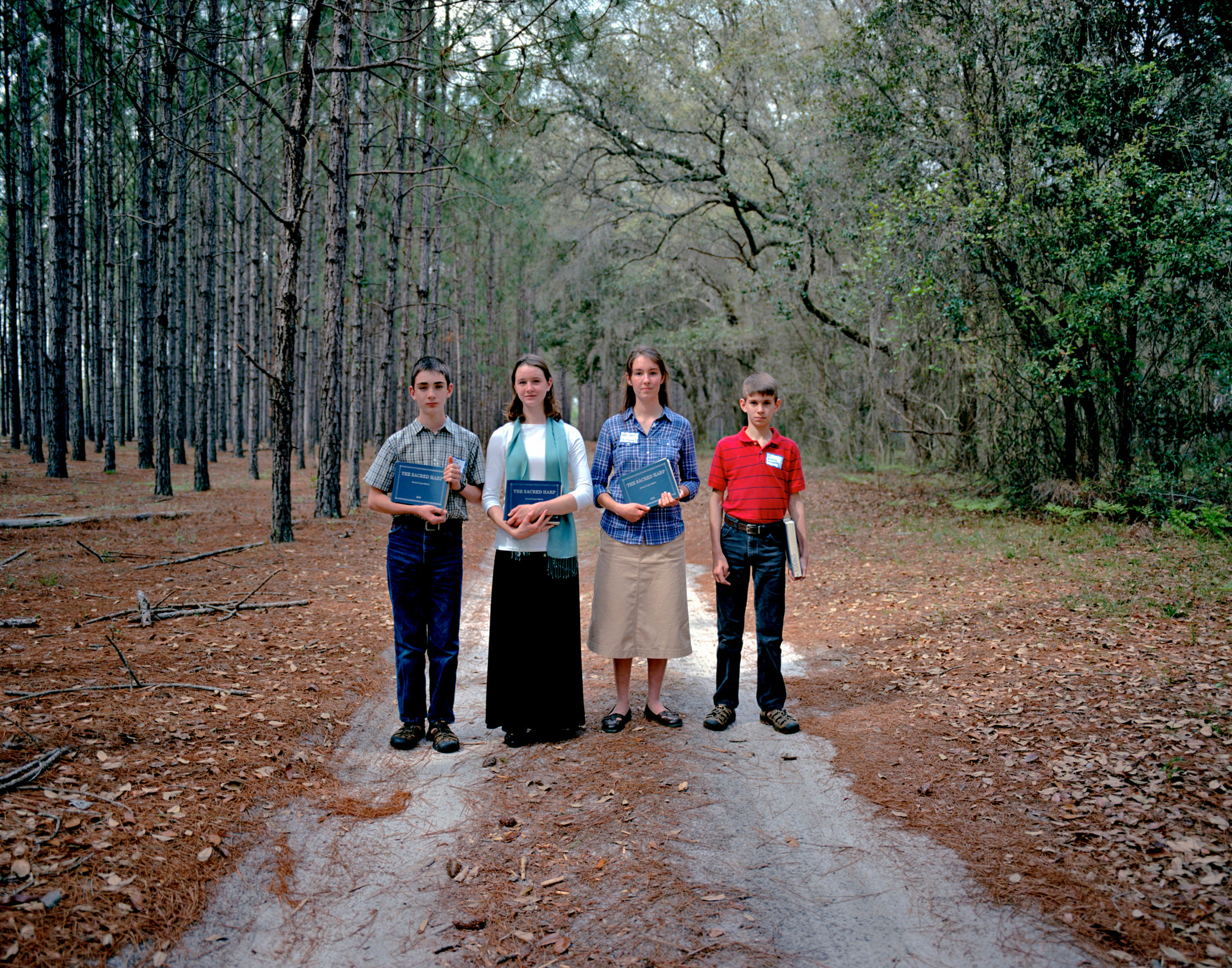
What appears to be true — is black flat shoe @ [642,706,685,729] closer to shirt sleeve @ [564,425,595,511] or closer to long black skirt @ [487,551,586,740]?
long black skirt @ [487,551,586,740]

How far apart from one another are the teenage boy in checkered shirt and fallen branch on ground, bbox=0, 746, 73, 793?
1592mm

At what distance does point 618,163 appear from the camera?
61.5ft

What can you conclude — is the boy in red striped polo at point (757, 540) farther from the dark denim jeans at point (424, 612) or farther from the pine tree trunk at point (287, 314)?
the pine tree trunk at point (287, 314)

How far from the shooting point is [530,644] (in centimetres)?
432

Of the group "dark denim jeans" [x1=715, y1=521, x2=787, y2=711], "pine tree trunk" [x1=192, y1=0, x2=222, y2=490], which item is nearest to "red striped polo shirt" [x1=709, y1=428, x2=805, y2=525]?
"dark denim jeans" [x1=715, y1=521, x2=787, y2=711]

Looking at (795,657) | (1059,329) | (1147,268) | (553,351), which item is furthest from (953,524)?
(553,351)

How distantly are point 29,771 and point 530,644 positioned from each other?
2.34 m

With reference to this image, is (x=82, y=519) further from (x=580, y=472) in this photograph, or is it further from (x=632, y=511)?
(x=632, y=511)

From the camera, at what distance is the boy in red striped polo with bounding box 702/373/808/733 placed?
464cm

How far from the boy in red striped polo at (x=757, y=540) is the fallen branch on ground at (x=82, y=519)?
32.2 feet

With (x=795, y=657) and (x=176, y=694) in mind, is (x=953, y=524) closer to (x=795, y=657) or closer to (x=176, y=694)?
(x=795, y=657)

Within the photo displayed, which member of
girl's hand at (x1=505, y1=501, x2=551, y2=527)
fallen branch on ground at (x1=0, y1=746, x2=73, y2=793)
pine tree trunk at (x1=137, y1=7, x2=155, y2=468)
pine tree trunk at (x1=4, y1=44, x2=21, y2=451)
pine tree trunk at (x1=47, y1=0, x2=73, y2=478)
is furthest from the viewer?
pine tree trunk at (x1=4, y1=44, x2=21, y2=451)

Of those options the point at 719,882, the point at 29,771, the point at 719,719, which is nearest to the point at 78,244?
the point at 29,771

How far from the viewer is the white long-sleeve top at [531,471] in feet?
14.1
